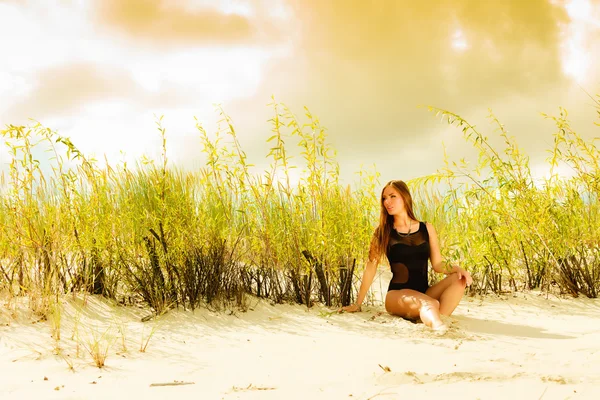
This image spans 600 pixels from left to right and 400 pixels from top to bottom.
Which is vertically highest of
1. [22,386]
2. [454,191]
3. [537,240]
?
[454,191]

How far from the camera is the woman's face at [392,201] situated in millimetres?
4164

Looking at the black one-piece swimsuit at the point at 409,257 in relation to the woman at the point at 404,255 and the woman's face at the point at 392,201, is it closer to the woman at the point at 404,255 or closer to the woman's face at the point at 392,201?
the woman at the point at 404,255

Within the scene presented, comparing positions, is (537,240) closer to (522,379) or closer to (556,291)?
(556,291)

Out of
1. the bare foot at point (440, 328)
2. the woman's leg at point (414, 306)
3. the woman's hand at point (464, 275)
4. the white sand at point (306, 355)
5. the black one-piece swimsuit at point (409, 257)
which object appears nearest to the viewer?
the white sand at point (306, 355)

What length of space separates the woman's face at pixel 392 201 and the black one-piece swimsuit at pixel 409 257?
179 millimetres

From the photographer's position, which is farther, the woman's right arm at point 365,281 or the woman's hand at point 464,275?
the woman's right arm at point 365,281

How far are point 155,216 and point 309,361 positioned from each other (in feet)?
5.64

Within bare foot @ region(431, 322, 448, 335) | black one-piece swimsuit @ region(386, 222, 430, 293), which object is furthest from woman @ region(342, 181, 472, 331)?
bare foot @ region(431, 322, 448, 335)

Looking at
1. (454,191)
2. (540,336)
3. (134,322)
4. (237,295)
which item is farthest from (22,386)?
(454,191)

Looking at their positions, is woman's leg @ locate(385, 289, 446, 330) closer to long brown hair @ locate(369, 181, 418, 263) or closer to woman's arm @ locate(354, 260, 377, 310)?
woman's arm @ locate(354, 260, 377, 310)

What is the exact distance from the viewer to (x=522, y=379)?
259 centimetres

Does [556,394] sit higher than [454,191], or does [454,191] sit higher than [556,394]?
[454,191]

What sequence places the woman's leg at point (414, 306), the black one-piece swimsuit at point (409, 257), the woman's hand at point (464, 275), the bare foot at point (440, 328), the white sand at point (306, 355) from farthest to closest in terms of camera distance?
the black one-piece swimsuit at point (409, 257), the woman's hand at point (464, 275), the woman's leg at point (414, 306), the bare foot at point (440, 328), the white sand at point (306, 355)

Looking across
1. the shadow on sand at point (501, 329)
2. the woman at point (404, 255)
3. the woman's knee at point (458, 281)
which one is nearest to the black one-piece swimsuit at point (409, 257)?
the woman at point (404, 255)
